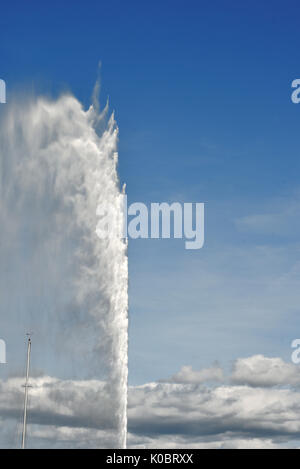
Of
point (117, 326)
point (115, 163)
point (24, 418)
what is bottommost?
point (24, 418)

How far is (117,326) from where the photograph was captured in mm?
74062

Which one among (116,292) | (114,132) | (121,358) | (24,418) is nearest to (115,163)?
(114,132)
